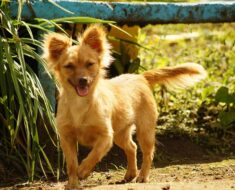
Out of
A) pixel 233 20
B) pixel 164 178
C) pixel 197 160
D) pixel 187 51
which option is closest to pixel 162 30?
pixel 187 51

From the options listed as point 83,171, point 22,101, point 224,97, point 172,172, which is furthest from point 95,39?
point 224,97

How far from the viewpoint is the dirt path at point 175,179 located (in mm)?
5633

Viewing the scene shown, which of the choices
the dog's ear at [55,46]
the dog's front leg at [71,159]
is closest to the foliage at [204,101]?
the dog's ear at [55,46]

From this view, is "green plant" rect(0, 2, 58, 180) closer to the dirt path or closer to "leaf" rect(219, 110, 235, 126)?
the dirt path

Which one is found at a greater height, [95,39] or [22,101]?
[95,39]

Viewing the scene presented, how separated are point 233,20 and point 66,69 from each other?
256cm

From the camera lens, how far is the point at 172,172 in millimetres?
6789

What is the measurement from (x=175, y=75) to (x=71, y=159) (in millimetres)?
1456

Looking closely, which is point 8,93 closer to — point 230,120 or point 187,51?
point 230,120

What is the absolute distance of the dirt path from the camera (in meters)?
5.63

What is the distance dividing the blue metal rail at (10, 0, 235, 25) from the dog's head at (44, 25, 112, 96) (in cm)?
87

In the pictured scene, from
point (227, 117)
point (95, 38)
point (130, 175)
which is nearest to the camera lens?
point (95, 38)

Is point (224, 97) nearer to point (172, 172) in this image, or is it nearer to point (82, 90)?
point (172, 172)

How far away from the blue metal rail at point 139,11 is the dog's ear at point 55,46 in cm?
85
